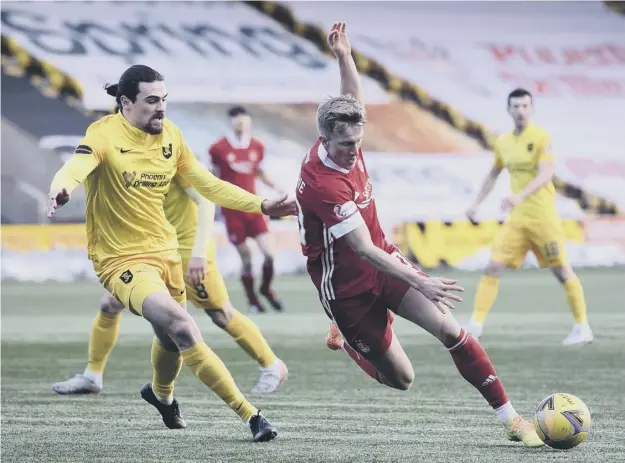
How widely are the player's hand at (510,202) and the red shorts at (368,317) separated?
4052 mm

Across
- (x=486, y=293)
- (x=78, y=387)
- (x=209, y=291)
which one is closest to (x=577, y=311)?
(x=486, y=293)

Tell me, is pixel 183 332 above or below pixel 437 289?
below

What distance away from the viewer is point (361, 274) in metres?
5.93

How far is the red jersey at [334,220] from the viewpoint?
18.6 feet

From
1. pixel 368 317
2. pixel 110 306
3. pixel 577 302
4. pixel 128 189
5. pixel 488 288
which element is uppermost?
pixel 128 189

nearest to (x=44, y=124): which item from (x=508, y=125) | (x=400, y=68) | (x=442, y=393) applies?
(x=400, y=68)

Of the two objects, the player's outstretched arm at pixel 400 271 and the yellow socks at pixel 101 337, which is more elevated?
the player's outstretched arm at pixel 400 271

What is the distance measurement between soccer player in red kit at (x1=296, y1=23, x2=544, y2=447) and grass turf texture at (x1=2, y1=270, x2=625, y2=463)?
374 millimetres

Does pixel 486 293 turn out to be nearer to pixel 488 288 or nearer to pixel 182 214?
pixel 488 288

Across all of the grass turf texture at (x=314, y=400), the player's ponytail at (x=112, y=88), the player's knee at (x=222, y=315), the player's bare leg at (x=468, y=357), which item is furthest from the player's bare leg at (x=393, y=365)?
the player's ponytail at (x=112, y=88)

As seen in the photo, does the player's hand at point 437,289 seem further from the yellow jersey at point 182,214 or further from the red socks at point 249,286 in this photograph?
the red socks at point 249,286

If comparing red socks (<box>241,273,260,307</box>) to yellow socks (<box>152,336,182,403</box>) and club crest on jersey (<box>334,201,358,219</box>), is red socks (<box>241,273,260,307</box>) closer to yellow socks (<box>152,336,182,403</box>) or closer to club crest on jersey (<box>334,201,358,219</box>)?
yellow socks (<box>152,336,182,403</box>)

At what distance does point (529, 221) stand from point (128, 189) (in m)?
5.02

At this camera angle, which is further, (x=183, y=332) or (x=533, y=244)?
(x=533, y=244)
